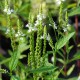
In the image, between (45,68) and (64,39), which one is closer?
(45,68)

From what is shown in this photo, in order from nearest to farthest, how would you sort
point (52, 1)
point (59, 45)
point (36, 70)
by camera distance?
point (36, 70), point (59, 45), point (52, 1)

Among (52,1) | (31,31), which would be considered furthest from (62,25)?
(52,1)

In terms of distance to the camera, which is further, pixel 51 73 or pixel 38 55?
pixel 51 73

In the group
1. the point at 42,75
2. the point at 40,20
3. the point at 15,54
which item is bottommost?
the point at 42,75

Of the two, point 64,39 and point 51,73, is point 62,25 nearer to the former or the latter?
point 64,39

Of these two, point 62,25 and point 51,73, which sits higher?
point 62,25

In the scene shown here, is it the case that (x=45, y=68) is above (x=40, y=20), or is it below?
below

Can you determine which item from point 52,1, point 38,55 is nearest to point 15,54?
point 38,55

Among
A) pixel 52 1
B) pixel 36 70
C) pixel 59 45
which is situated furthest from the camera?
pixel 52 1

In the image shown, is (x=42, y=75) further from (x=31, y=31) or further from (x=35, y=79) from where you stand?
(x=31, y=31)
